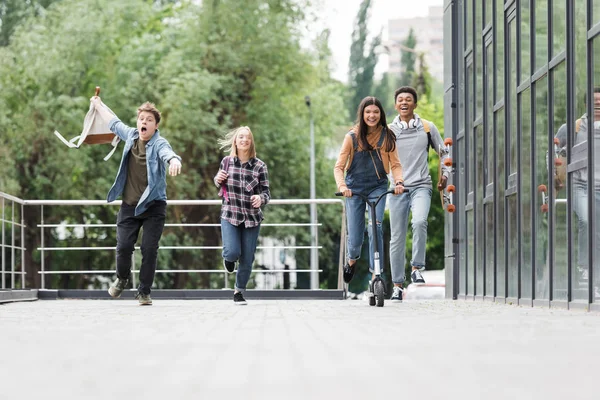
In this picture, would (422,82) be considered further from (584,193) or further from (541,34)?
(584,193)

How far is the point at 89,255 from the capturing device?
117ft

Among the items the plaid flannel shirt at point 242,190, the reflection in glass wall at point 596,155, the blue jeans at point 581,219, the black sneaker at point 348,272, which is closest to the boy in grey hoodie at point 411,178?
the black sneaker at point 348,272

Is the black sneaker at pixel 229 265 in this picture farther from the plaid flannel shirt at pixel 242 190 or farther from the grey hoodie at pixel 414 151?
the grey hoodie at pixel 414 151

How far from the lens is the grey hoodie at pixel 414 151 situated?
11.9 m

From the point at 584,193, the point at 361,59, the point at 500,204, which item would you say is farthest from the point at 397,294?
the point at 361,59

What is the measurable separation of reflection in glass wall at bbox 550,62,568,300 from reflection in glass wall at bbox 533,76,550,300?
290 mm

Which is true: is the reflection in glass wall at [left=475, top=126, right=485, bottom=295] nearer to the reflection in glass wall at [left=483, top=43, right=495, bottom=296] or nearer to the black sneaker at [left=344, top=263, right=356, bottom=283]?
the reflection in glass wall at [left=483, top=43, right=495, bottom=296]

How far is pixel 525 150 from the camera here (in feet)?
39.3

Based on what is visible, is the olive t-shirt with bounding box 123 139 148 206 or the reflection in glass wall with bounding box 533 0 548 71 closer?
the reflection in glass wall with bounding box 533 0 548 71

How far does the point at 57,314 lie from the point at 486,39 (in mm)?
7015

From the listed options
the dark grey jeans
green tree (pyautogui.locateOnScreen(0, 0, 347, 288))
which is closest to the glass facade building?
the dark grey jeans

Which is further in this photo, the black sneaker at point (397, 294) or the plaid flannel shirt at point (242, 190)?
the plaid flannel shirt at point (242, 190)

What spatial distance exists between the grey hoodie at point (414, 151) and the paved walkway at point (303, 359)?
3.92 meters

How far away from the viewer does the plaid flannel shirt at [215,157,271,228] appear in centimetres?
1213
